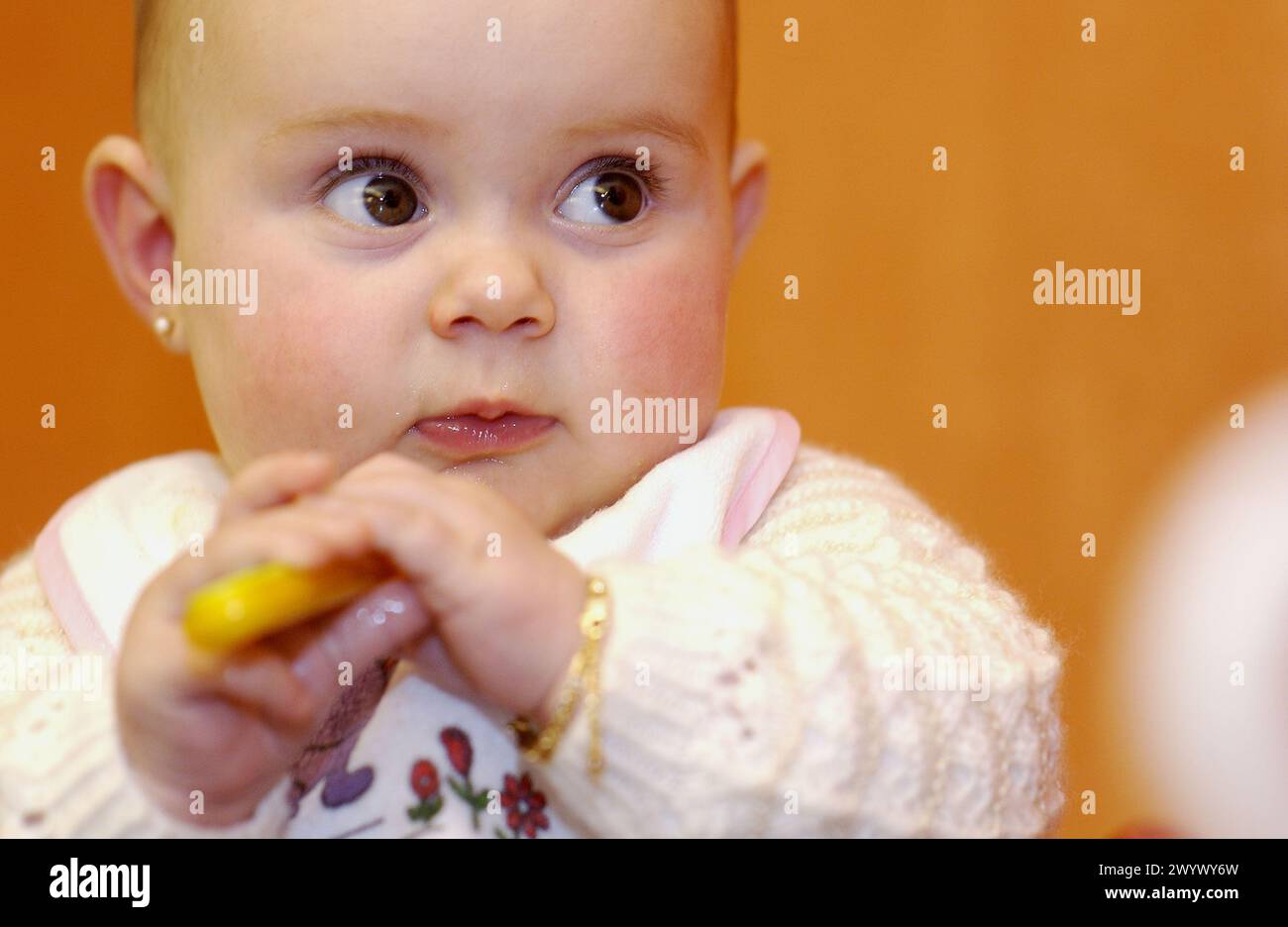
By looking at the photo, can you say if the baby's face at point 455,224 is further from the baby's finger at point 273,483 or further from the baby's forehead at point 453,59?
the baby's finger at point 273,483

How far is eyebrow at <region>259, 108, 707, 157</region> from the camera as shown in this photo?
32.5 inches

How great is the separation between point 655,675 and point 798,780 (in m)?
0.08

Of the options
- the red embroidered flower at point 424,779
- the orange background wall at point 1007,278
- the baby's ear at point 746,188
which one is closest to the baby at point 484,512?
the red embroidered flower at point 424,779

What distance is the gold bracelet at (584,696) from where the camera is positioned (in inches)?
25.5

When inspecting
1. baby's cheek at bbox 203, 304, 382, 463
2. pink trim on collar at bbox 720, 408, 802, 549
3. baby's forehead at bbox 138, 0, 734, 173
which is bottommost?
pink trim on collar at bbox 720, 408, 802, 549

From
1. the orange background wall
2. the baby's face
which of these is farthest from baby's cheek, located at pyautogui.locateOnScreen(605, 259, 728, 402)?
the orange background wall

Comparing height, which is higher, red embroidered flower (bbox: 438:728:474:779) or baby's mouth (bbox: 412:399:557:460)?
baby's mouth (bbox: 412:399:557:460)

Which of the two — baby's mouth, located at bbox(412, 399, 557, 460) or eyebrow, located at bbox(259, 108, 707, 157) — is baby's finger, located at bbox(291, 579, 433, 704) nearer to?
baby's mouth, located at bbox(412, 399, 557, 460)

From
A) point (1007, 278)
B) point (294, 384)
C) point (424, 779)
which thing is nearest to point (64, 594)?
point (294, 384)

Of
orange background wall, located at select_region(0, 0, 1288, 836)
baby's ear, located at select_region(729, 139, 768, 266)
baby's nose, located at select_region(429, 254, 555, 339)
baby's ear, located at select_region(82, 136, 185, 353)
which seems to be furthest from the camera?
orange background wall, located at select_region(0, 0, 1288, 836)

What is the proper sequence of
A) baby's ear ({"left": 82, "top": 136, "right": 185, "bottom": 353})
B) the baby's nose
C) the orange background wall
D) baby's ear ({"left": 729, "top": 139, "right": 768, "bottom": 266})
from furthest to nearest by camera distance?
1. the orange background wall
2. baby's ear ({"left": 729, "top": 139, "right": 768, "bottom": 266})
3. baby's ear ({"left": 82, "top": 136, "right": 185, "bottom": 353})
4. the baby's nose

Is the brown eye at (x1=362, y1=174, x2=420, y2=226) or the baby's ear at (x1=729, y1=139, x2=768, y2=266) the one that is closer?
the brown eye at (x1=362, y1=174, x2=420, y2=226)
